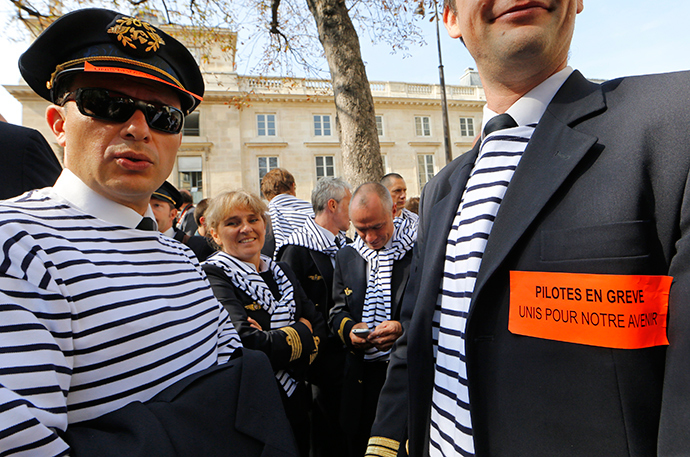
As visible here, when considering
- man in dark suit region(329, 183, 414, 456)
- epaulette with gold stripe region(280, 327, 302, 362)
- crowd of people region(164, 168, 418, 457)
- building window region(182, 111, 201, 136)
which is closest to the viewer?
epaulette with gold stripe region(280, 327, 302, 362)

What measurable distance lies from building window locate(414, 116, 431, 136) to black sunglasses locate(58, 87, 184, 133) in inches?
1102

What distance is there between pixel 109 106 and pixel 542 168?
1386 mm

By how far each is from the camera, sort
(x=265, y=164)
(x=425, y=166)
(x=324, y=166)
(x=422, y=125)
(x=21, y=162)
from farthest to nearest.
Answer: (x=422, y=125) → (x=425, y=166) → (x=324, y=166) → (x=265, y=164) → (x=21, y=162)

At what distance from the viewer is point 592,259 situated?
2.94 feet

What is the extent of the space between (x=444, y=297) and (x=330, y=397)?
7.73 ft

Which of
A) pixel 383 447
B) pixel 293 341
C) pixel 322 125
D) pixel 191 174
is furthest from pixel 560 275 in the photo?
pixel 322 125

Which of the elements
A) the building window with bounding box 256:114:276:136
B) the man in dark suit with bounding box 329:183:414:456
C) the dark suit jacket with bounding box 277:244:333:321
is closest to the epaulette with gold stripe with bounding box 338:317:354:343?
the man in dark suit with bounding box 329:183:414:456

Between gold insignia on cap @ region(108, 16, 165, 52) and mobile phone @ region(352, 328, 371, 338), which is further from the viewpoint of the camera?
mobile phone @ region(352, 328, 371, 338)

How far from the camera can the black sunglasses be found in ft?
4.20

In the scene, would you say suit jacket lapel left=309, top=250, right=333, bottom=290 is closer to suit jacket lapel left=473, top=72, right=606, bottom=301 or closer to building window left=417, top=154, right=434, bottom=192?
suit jacket lapel left=473, top=72, right=606, bottom=301

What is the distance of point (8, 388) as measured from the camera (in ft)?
2.68

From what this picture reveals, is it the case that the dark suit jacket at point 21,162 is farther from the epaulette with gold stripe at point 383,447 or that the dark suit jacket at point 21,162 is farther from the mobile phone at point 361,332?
the mobile phone at point 361,332

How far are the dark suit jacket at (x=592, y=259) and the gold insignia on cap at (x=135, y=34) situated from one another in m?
1.36

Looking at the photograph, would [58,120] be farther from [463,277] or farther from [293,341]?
[293,341]
